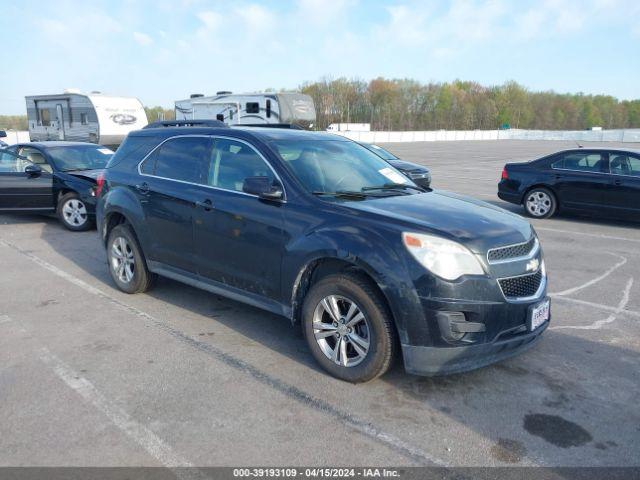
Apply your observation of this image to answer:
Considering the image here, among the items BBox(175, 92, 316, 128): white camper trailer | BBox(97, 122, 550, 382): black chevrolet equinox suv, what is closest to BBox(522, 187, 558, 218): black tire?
BBox(97, 122, 550, 382): black chevrolet equinox suv

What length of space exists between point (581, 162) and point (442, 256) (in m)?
8.59

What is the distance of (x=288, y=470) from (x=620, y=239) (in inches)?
325

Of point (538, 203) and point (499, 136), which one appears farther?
point (499, 136)

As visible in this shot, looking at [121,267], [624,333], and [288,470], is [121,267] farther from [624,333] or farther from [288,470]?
[624,333]

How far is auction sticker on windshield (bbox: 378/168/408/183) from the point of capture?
514 cm

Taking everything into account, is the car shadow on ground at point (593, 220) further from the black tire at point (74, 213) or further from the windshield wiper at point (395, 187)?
the black tire at point (74, 213)

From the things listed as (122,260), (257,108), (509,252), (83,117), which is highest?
(257,108)

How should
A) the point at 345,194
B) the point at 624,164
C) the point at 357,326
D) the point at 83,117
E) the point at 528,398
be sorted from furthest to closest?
1. the point at 83,117
2. the point at 624,164
3. the point at 345,194
4. the point at 357,326
5. the point at 528,398

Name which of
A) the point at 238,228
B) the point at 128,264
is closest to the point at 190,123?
the point at 128,264

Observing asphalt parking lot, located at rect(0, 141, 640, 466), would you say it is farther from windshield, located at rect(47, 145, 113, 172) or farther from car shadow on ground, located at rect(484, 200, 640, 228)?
car shadow on ground, located at rect(484, 200, 640, 228)

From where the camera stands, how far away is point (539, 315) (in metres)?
4.00

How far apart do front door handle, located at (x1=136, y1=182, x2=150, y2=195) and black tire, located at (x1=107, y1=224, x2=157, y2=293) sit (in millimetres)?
512

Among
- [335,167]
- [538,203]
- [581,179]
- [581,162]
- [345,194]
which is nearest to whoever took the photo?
[345,194]

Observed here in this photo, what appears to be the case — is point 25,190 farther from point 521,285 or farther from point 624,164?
point 624,164
